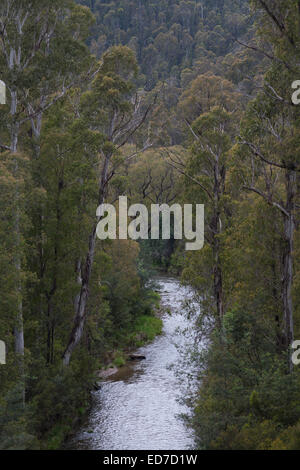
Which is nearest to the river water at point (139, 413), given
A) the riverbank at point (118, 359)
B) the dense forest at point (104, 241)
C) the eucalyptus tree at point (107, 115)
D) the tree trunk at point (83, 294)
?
the riverbank at point (118, 359)

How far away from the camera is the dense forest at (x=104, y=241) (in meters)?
12.6

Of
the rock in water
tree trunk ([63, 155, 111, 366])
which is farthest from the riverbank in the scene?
tree trunk ([63, 155, 111, 366])

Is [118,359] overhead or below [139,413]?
overhead

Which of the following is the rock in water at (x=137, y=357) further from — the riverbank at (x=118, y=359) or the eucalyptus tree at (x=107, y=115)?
the eucalyptus tree at (x=107, y=115)

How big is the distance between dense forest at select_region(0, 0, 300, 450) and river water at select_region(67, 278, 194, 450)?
88 cm

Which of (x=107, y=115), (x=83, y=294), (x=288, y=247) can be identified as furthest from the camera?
(x=107, y=115)

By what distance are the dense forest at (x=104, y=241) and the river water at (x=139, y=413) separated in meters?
0.88

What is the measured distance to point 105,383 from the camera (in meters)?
21.2

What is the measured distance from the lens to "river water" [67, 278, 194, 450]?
Answer: 50.8 feet

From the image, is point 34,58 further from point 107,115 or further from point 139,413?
point 139,413

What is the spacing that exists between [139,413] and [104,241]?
719 cm

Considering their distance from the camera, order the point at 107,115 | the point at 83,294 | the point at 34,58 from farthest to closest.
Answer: the point at 107,115, the point at 83,294, the point at 34,58

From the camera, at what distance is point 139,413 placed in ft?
58.8

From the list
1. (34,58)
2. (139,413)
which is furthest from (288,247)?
(34,58)
